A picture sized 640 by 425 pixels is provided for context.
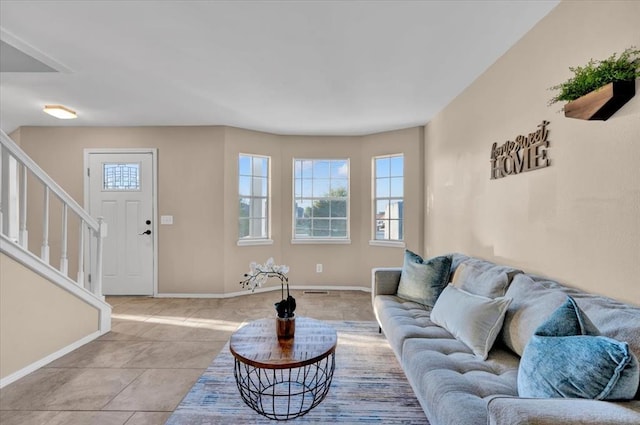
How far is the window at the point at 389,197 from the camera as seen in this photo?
4676 mm

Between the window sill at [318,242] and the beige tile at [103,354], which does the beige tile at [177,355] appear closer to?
the beige tile at [103,354]

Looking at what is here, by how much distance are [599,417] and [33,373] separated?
329cm

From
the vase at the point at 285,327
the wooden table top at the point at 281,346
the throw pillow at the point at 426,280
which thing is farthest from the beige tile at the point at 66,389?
the throw pillow at the point at 426,280

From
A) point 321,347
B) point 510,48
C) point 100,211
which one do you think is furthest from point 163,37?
point 100,211

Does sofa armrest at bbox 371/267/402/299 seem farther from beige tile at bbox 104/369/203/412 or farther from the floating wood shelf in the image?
the floating wood shelf

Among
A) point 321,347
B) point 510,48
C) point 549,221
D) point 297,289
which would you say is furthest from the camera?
point 297,289

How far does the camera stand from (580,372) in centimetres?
105

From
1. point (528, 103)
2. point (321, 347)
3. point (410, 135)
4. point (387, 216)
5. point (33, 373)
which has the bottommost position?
point (33, 373)

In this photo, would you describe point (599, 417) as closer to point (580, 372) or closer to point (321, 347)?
point (580, 372)

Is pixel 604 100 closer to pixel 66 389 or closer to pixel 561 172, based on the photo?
pixel 561 172

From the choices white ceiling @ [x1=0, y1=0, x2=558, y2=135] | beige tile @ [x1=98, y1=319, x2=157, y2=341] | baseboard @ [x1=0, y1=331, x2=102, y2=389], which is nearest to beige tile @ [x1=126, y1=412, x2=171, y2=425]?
baseboard @ [x1=0, y1=331, x2=102, y2=389]

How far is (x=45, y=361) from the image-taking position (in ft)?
8.20

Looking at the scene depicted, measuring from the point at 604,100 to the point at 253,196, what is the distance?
160 inches

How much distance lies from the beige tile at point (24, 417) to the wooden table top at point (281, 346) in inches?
45.9
